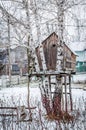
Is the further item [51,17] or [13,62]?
[13,62]

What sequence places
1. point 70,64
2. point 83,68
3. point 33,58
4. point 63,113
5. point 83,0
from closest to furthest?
point 63,113, point 83,0, point 33,58, point 70,64, point 83,68

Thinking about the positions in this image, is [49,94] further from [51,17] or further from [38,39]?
[51,17]

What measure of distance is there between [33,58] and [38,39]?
626 millimetres

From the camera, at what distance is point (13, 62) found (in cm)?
4384

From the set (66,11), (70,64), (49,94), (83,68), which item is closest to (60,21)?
(66,11)

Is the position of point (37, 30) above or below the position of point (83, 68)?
above

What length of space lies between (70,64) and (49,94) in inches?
111

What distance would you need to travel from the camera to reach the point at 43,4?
9.27 metres

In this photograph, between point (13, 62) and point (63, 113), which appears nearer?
point (63, 113)

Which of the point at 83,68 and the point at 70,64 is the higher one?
the point at 70,64

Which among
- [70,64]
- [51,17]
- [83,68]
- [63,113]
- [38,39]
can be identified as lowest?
[83,68]

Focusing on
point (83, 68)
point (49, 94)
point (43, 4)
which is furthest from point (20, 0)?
point (83, 68)

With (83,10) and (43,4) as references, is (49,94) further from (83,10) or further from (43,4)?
(83,10)

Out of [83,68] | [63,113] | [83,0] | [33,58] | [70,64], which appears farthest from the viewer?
[83,68]
